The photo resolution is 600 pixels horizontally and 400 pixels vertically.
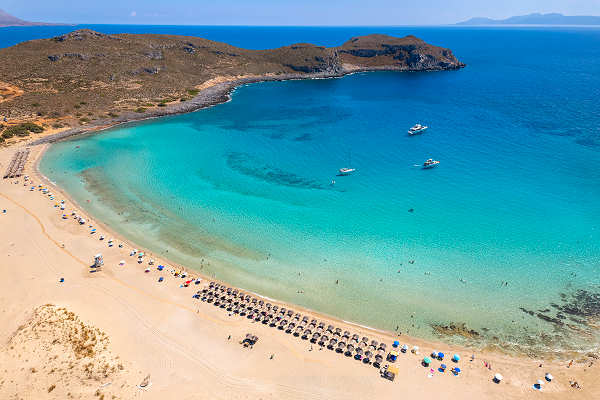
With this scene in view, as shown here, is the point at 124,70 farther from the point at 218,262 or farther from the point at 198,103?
the point at 218,262

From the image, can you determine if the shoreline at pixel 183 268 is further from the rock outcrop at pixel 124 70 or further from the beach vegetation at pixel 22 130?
the rock outcrop at pixel 124 70

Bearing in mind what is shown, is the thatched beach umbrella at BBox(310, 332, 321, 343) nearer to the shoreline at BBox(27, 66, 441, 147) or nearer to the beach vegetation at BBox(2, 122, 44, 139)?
the shoreline at BBox(27, 66, 441, 147)

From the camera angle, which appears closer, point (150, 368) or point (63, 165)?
point (150, 368)

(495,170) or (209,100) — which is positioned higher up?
(209,100)

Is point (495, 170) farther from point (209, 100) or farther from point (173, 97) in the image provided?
point (173, 97)

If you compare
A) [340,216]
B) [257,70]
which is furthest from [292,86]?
[340,216]

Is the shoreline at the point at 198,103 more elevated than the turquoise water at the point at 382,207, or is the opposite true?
the shoreline at the point at 198,103

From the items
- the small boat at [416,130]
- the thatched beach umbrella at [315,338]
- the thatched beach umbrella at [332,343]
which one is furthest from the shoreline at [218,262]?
the small boat at [416,130]
